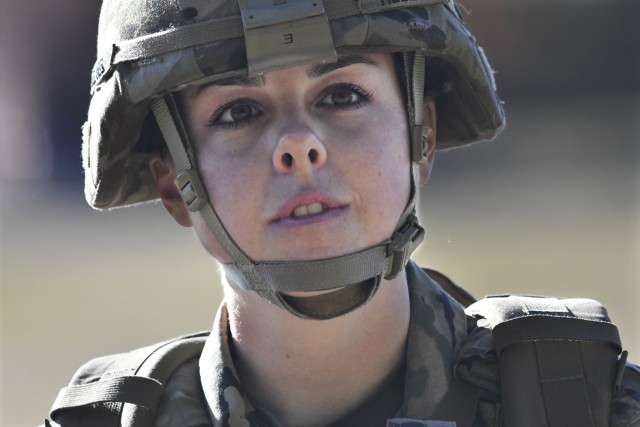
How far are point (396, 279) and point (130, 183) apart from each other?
111 centimetres

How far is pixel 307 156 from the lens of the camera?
366cm

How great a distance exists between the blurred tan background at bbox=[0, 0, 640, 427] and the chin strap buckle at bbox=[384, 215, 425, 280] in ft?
17.7

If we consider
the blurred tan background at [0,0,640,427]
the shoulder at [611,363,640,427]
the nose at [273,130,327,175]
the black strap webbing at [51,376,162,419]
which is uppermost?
the nose at [273,130,327,175]

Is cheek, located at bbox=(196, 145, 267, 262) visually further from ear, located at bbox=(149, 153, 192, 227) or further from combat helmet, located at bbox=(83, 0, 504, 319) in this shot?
ear, located at bbox=(149, 153, 192, 227)

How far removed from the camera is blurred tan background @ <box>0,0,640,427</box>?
35.9 feet

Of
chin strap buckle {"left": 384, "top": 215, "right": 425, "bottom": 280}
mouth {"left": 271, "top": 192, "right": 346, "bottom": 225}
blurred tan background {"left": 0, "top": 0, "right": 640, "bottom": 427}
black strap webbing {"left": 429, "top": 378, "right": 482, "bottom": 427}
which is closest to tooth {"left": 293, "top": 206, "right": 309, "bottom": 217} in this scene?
mouth {"left": 271, "top": 192, "right": 346, "bottom": 225}

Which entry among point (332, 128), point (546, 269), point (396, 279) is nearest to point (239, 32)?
point (332, 128)

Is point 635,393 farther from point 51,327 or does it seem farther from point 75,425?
point 51,327

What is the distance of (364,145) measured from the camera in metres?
3.77

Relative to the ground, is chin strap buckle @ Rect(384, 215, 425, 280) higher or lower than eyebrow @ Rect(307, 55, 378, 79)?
lower

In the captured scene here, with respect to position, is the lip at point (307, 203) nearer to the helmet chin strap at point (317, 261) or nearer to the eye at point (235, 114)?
the helmet chin strap at point (317, 261)

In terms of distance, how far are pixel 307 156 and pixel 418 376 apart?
743 millimetres

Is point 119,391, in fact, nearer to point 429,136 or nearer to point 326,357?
point 326,357

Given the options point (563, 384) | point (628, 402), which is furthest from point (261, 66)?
point (628, 402)
